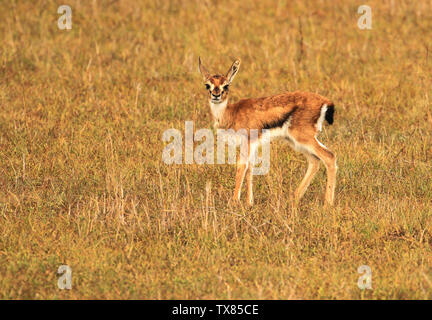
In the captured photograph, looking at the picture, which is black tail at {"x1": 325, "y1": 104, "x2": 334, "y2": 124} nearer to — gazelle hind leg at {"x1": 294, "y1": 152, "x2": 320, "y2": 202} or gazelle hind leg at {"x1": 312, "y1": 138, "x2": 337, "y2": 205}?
gazelle hind leg at {"x1": 312, "y1": 138, "x2": 337, "y2": 205}

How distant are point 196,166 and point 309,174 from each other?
49.7 inches

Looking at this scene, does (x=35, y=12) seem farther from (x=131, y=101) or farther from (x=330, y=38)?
(x=330, y=38)

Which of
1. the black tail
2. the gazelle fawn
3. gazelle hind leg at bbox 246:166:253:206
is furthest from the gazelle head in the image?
the black tail

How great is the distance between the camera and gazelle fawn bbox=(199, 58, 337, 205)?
7820 millimetres

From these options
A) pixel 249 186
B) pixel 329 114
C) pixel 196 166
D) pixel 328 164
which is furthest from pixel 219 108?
pixel 328 164

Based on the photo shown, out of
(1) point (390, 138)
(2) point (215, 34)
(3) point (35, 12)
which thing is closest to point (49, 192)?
(1) point (390, 138)

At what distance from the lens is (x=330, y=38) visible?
1299 centimetres

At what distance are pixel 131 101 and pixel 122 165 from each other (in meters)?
2.33

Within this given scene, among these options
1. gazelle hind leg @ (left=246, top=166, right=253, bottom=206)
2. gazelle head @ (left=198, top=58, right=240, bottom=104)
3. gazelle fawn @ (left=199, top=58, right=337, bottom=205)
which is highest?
gazelle head @ (left=198, top=58, right=240, bottom=104)

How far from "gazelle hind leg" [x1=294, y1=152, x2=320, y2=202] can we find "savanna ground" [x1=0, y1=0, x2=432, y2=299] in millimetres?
146

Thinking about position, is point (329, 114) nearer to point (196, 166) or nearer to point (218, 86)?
point (218, 86)

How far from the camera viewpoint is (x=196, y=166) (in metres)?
8.33

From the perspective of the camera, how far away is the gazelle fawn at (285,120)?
782 centimetres

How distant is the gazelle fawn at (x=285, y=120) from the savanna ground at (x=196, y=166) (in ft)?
0.85
